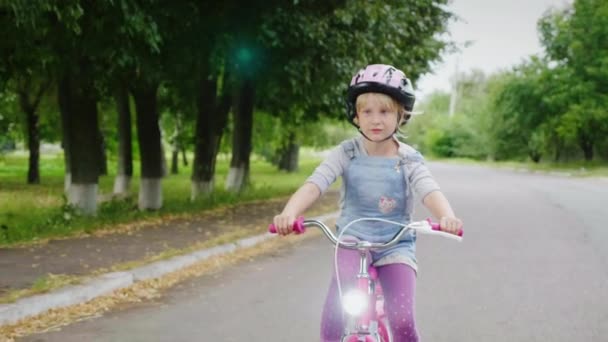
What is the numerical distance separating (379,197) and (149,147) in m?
12.6

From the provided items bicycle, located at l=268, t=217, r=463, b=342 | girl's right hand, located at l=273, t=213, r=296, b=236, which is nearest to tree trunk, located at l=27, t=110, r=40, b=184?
girl's right hand, located at l=273, t=213, r=296, b=236

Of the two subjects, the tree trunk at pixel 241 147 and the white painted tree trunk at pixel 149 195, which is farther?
the tree trunk at pixel 241 147

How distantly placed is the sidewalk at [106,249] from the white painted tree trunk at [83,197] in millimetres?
1288

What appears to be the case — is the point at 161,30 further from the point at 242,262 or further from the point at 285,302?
the point at 285,302

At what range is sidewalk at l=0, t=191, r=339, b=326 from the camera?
24.5 ft

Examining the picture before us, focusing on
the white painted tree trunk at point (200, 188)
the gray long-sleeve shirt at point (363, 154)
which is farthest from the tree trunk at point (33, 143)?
the gray long-sleeve shirt at point (363, 154)

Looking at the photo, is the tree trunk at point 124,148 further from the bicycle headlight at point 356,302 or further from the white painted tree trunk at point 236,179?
the bicycle headlight at point 356,302

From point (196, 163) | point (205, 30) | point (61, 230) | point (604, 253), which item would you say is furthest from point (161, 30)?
point (604, 253)

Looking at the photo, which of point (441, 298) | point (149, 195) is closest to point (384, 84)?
point (441, 298)

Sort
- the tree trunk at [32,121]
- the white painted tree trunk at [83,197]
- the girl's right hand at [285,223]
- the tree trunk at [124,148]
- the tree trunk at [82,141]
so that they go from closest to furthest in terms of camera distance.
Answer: the girl's right hand at [285,223] → the tree trunk at [82,141] → the white painted tree trunk at [83,197] → the tree trunk at [124,148] → the tree trunk at [32,121]

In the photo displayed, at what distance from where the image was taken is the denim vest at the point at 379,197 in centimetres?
367

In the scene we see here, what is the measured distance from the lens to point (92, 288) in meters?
6.92

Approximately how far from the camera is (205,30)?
1325 centimetres

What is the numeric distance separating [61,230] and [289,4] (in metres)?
5.56
